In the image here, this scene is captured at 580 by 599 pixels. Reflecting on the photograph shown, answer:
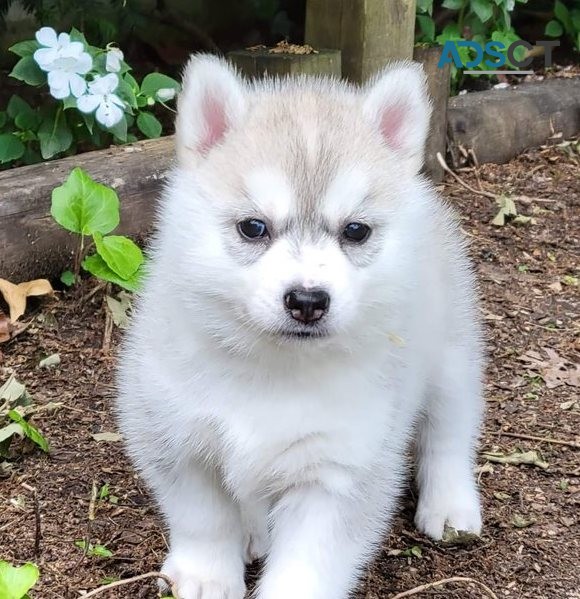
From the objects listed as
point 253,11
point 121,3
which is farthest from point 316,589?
point 253,11

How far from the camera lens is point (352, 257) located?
233cm

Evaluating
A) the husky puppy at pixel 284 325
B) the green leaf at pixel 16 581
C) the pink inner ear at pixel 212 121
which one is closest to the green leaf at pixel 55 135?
Result: the husky puppy at pixel 284 325

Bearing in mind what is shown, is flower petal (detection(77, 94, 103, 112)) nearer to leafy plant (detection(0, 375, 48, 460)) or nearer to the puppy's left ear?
A: leafy plant (detection(0, 375, 48, 460))

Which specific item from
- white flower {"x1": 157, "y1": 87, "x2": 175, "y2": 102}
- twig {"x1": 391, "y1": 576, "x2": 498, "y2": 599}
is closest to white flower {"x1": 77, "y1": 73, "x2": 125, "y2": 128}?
white flower {"x1": 157, "y1": 87, "x2": 175, "y2": 102}

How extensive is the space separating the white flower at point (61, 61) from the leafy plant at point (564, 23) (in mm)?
3921

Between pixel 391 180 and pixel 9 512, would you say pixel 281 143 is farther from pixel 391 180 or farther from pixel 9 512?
pixel 9 512

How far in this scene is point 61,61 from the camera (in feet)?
13.3

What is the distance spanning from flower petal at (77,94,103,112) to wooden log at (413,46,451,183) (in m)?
1.77

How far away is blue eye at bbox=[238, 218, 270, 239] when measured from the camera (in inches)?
90.3

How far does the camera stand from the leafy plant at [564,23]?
689cm

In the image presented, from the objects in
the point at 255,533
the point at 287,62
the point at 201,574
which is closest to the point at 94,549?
the point at 201,574

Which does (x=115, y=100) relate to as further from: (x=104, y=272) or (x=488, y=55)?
(x=488, y=55)

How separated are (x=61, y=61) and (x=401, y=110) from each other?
1.98 meters

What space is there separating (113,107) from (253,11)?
242 cm
